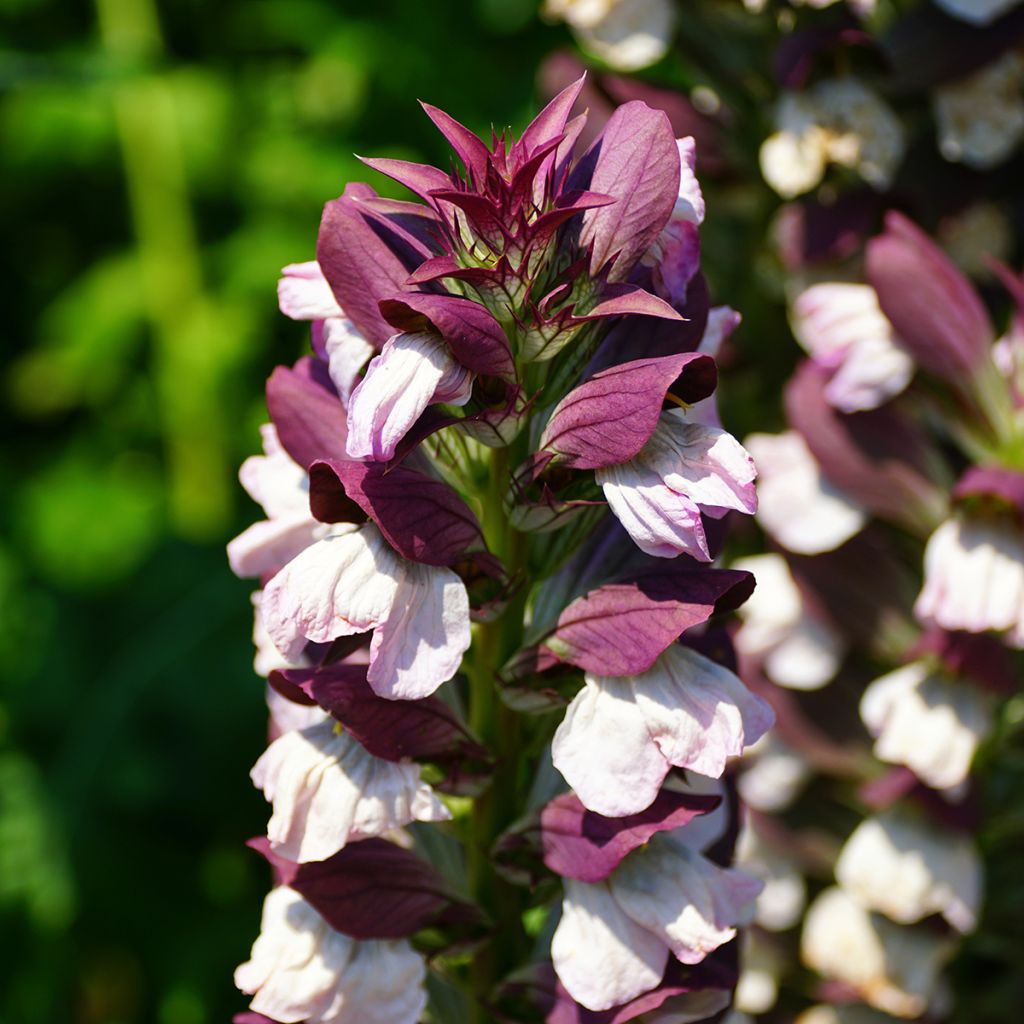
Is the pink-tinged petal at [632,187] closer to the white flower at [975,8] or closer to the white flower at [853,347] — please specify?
the white flower at [853,347]

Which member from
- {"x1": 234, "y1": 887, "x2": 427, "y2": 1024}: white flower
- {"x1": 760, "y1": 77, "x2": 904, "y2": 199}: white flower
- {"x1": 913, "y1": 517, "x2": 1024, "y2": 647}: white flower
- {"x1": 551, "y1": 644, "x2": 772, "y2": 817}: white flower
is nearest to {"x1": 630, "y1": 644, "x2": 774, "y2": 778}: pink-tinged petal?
{"x1": 551, "y1": 644, "x2": 772, "y2": 817}: white flower

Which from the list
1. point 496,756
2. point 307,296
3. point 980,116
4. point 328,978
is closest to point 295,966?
point 328,978

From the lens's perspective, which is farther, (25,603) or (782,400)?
(25,603)

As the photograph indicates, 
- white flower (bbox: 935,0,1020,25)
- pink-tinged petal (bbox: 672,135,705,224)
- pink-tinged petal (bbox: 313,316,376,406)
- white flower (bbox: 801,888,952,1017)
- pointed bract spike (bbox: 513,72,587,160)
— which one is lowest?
white flower (bbox: 801,888,952,1017)

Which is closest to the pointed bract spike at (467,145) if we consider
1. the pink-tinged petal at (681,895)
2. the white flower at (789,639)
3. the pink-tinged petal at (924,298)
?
the pink-tinged petal at (681,895)

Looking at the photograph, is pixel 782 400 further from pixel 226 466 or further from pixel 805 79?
pixel 226 466

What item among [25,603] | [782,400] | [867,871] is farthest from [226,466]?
[867,871]

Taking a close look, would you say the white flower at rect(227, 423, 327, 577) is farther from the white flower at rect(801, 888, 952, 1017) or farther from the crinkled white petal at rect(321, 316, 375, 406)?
the white flower at rect(801, 888, 952, 1017)
